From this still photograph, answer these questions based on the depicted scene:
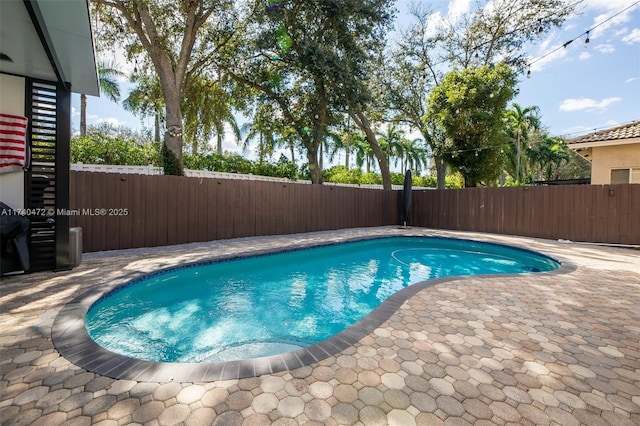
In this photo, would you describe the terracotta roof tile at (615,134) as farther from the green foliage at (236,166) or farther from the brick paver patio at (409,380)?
the green foliage at (236,166)

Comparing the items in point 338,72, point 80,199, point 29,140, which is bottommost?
point 80,199

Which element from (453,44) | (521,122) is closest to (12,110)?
(453,44)

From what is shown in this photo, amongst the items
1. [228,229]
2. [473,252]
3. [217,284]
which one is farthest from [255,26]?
[473,252]

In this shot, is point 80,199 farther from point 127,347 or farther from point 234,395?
point 234,395

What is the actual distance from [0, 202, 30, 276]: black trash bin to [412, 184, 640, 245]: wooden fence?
11.7 meters

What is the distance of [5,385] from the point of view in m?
1.70

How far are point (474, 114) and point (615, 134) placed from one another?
4130 millimetres

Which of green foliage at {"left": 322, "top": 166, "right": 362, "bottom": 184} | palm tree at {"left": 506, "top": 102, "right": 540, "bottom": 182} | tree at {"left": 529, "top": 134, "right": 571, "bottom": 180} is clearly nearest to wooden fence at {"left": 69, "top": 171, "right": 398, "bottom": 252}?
green foliage at {"left": 322, "top": 166, "right": 362, "bottom": 184}

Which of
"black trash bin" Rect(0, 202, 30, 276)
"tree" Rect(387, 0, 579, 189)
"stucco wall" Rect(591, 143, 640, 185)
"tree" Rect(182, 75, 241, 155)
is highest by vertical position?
"tree" Rect(387, 0, 579, 189)

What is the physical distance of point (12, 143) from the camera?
3.66 meters

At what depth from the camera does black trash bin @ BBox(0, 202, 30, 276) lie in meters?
3.42

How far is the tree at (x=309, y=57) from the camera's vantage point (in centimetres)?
954

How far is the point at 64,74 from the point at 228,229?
479 centimetres

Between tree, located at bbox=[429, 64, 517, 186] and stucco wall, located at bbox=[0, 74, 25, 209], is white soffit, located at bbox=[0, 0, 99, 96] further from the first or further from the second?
tree, located at bbox=[429, 64, 517, 186]
